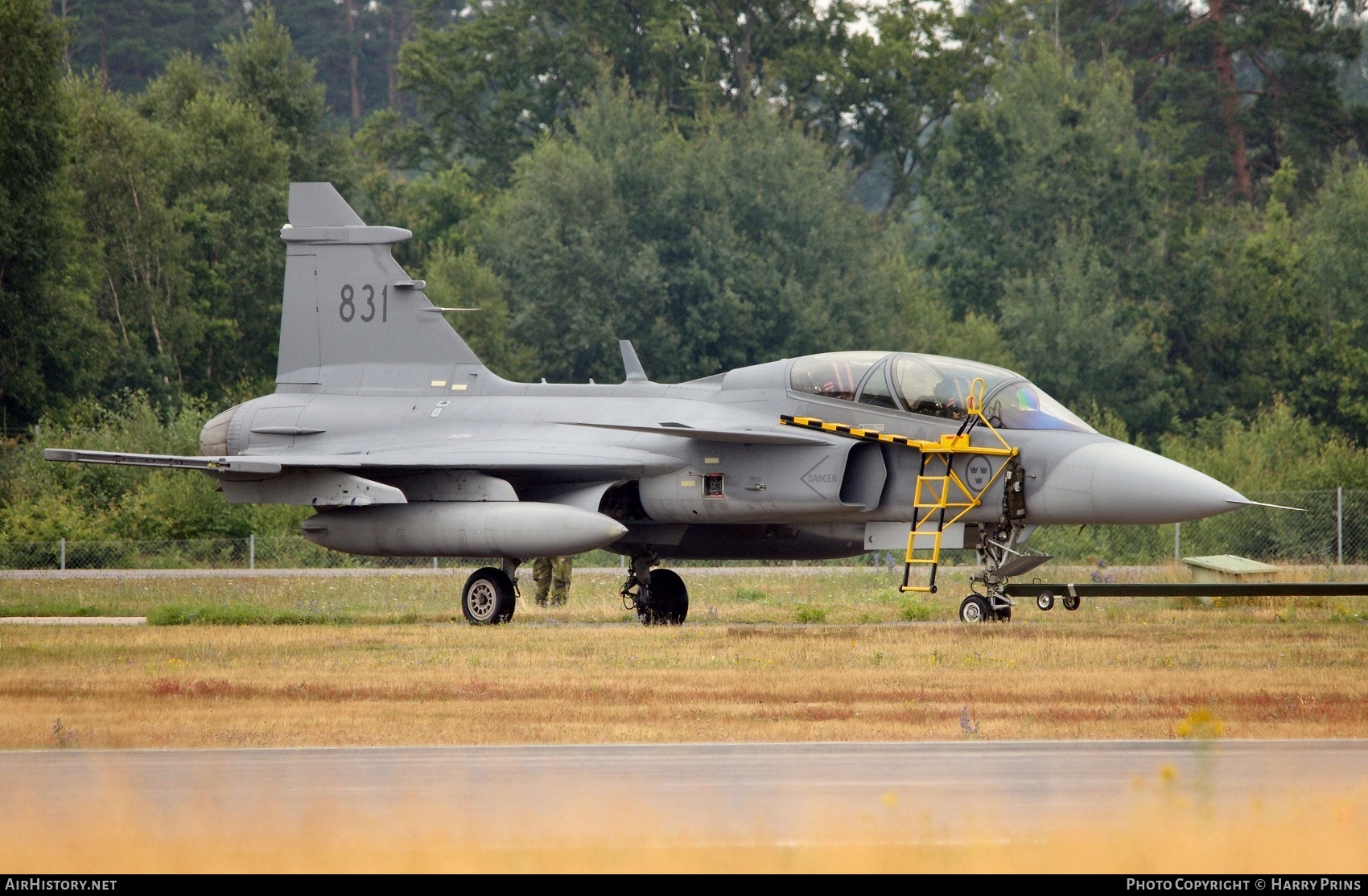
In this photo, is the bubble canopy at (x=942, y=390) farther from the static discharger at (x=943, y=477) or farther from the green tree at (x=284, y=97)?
the green tree at (x=284, y=97)

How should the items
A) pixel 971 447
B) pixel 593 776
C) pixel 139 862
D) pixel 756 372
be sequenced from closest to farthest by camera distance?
pixel 139 862
pixel 593 776
pixel 971 447
pixel 756 372

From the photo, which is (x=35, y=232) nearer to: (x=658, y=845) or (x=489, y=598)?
(x=489, y=598)

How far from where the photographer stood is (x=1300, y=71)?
5612cm

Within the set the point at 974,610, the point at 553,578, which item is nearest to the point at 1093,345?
the point at 553,578

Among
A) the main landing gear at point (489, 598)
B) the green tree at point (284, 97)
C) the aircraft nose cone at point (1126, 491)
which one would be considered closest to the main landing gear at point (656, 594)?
the main landing gear at point (489, 598)

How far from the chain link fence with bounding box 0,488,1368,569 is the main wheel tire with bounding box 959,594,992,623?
38.5 feet

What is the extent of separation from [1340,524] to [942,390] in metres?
12.5

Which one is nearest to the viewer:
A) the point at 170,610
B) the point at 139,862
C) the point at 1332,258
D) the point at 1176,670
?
the point at 139,862

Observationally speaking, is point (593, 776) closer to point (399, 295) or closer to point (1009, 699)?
point (1009, 699)

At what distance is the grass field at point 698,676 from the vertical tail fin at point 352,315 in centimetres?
268

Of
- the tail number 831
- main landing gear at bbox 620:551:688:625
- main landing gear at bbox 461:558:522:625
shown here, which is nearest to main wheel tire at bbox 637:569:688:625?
main landing gear at bbox 620:551:688:625

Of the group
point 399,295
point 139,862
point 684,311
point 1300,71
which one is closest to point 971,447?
point 399,295

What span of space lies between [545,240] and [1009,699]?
118ft

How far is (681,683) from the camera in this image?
11828mm
